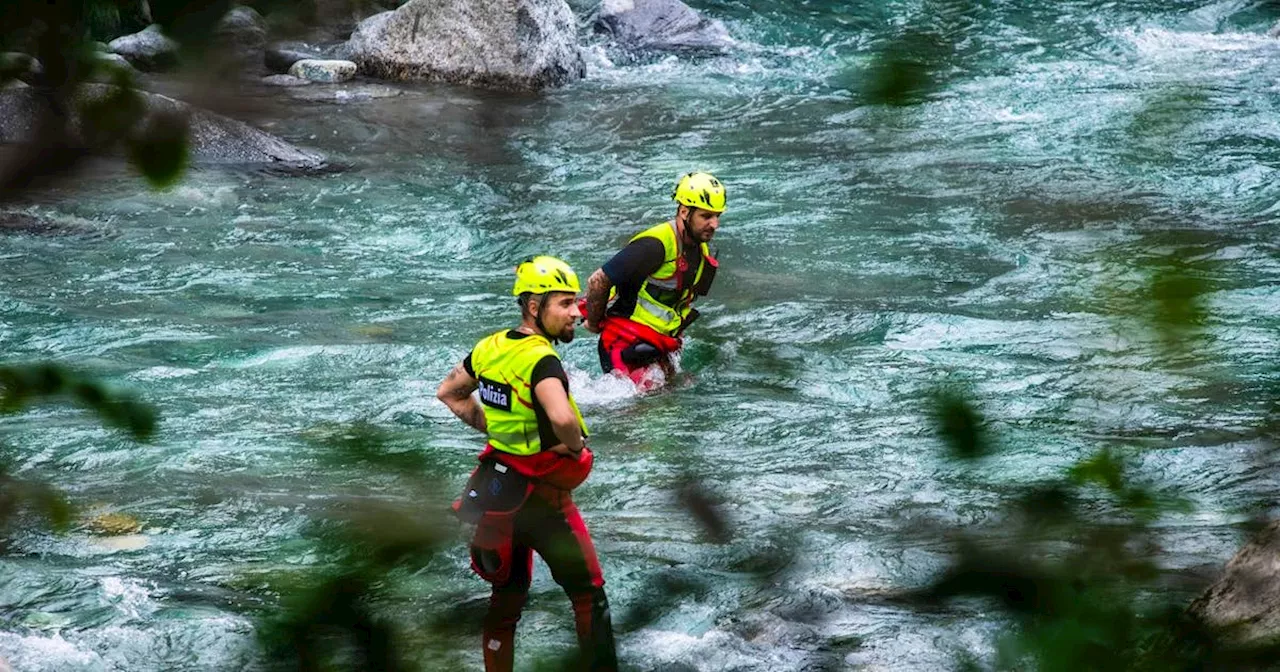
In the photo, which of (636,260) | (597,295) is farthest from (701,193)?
(597,295)

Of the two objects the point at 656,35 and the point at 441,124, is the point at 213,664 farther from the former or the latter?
the point at 656,35

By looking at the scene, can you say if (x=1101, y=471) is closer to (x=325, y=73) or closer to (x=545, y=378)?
(x=545, y=378)

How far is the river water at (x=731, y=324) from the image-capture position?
2.98m

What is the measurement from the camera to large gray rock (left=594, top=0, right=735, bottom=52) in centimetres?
2150

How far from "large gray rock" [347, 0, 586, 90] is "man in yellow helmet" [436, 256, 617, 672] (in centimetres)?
1400

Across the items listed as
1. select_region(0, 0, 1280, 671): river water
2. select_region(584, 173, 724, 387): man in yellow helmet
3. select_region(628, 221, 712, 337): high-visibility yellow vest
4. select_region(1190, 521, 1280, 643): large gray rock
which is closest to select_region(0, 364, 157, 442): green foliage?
select_region(0, 0, 1280, 671): river water

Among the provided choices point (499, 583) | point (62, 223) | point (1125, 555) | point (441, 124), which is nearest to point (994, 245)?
point (441, 124)

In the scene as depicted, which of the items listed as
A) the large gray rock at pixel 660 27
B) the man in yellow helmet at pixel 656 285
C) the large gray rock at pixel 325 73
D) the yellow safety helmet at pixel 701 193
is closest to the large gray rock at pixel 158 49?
the man in yellow helmet at pixel 656 285

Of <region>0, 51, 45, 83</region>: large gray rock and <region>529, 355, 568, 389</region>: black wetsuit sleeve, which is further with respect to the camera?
<region>529, 355, 568, 389</region>: black wetsuit sleeve

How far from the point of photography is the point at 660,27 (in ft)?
71.9

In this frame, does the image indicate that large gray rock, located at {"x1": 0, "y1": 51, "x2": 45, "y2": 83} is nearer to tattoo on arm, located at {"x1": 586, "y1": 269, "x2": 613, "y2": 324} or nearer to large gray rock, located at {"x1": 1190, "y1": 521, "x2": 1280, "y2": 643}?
large gray rock, located at {"x1": 1190, "y1": 521, "x2": 1280, "y2": 643}

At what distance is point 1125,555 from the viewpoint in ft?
5.53

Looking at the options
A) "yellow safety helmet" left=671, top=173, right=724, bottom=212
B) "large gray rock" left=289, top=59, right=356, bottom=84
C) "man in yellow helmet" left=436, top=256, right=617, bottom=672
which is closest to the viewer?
"man in yellow helmet" left=436, top=256, right=617, bottom=672

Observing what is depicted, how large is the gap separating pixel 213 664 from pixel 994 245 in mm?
8958
